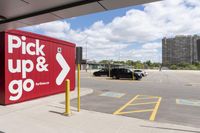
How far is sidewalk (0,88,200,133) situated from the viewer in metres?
5.93

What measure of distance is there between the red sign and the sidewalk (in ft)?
5.70

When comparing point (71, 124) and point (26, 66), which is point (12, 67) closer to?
point (26, 66)

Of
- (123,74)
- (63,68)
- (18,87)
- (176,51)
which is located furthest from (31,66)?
(176,51)

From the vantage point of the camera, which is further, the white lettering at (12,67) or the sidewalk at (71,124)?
the white lettering at (12,67)

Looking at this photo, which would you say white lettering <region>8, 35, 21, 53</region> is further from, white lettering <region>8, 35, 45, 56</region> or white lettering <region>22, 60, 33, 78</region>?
white lettering <region>22, 60, 33, 78</region>

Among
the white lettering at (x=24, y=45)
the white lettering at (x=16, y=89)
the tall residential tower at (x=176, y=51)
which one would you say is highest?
the tall residential tower at (x=176, y=51)

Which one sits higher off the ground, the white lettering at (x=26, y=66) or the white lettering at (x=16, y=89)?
the white lettering at (x=26, y=66)

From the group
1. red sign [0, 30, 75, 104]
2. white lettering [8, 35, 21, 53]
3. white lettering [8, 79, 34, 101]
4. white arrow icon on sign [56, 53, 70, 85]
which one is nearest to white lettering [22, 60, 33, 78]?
red sign [0, 30, 75, 104]

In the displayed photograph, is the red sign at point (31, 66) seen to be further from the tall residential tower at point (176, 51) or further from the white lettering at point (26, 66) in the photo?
the tall residential tower at point (176, 51)

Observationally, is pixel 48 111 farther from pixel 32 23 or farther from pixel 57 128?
pixel 32 23

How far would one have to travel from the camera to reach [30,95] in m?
10.4

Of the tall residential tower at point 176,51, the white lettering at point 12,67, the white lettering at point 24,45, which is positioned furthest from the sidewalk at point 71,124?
the tall residential tower at point 176,51

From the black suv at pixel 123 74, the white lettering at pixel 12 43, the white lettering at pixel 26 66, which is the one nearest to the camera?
the white lettering at pixel 12 43

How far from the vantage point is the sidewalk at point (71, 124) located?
19.4 feet
